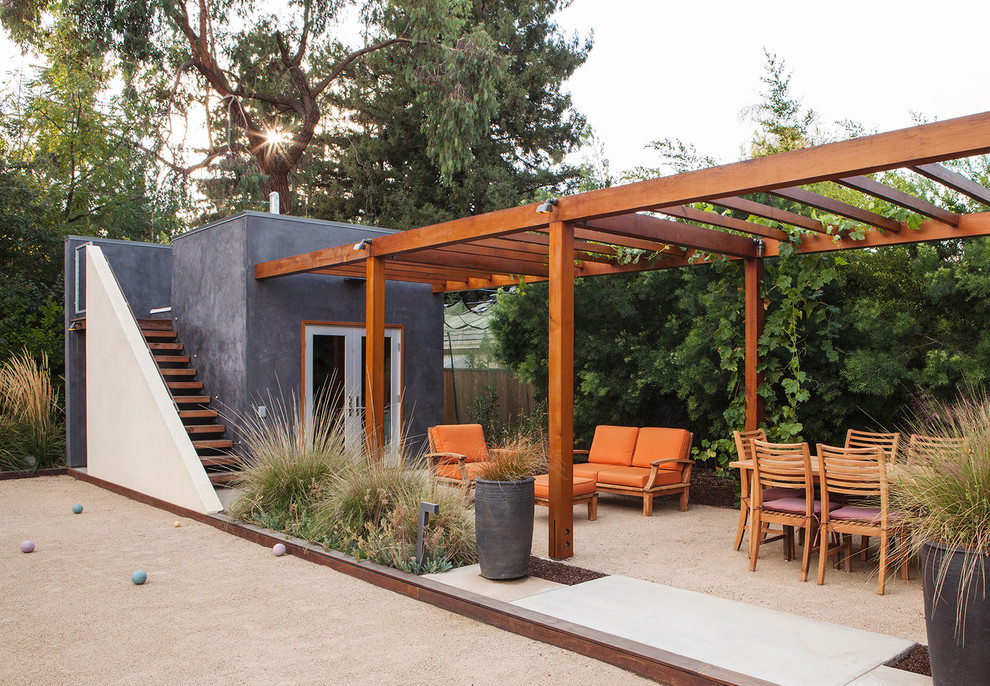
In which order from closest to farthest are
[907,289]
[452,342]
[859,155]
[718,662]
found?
[718,662]
[859,155]
[907,289]
[452,342]

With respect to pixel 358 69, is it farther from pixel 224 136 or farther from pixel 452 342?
pixel 452 342

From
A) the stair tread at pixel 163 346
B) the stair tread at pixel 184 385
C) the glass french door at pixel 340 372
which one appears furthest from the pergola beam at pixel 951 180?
the stair tread at pixel 163 346

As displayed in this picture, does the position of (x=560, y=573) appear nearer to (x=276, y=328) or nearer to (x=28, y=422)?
(x=276, y=328)

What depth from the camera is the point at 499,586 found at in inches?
194

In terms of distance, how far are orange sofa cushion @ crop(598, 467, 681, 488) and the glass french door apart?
9.93 ft

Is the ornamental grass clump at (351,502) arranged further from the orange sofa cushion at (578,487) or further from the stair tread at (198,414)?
the stair tread at (198,414)

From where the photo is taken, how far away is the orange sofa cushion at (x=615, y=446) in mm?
8180

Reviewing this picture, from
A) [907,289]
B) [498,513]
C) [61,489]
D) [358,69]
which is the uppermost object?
[358,69]

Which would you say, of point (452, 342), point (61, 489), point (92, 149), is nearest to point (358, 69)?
point (92, 149)

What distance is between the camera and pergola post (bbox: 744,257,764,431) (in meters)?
7.48

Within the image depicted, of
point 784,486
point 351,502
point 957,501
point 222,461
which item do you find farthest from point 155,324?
point 957,501

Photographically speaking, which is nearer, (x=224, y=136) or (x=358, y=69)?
(x=224, y=136)

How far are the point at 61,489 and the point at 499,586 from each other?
7.27m

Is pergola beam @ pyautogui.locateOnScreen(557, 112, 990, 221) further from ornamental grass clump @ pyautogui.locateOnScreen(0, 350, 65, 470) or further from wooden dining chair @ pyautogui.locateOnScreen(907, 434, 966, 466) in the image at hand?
ornamental grass clump @ pyautogui.locateOnScreen(0, 350, 65, 470)
